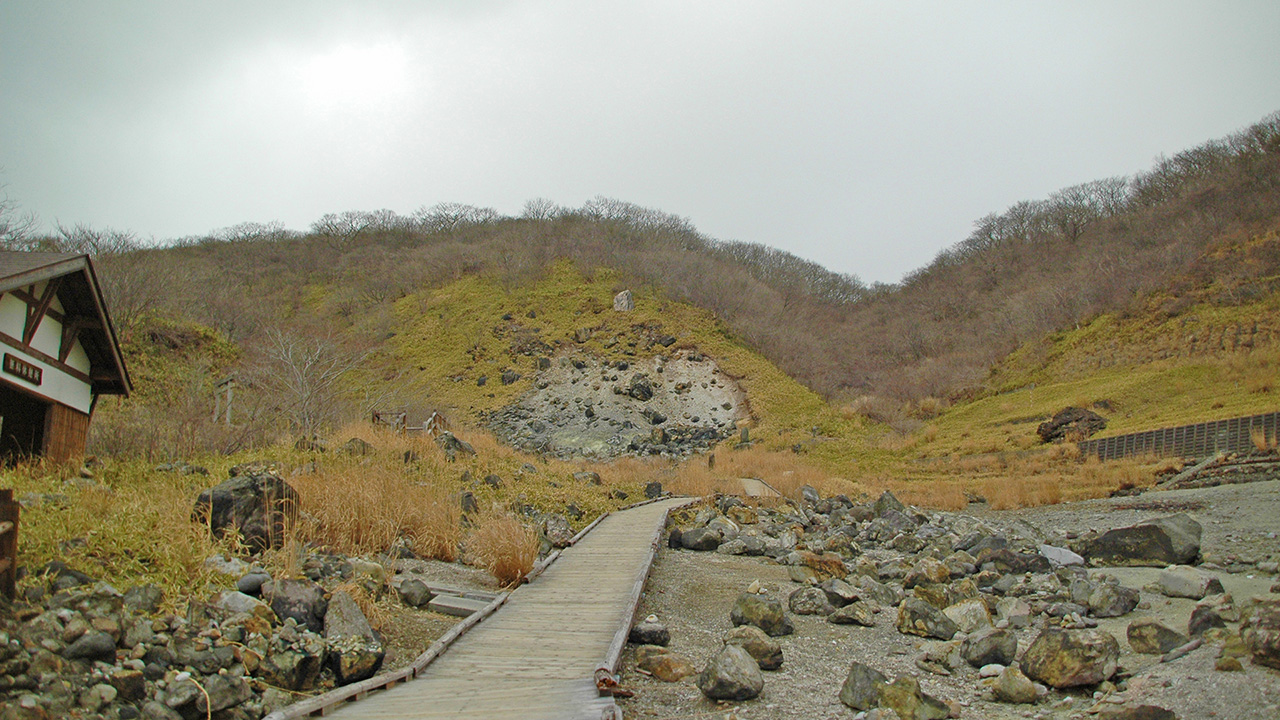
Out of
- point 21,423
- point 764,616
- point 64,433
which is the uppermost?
point 21,423

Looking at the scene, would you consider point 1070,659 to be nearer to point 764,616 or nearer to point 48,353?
point 764,616

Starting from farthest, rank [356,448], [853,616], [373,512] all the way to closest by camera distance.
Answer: [356,448] → [373,512] → [853,616]

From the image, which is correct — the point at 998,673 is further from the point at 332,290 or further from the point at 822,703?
the point at 332,290

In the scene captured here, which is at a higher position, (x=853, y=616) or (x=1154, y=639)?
(x=1154, y=639)

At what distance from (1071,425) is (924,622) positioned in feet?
80.4

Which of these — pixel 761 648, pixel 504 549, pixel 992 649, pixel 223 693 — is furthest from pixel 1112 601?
pixel 223 693

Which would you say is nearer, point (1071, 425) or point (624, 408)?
point (1071, 425)

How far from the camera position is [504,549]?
353 inches

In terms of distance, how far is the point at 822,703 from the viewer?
18.7 feet

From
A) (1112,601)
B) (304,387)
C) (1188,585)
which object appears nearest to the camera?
(1112,601)

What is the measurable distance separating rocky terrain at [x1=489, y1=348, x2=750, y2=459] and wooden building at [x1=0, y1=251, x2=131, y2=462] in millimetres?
23091

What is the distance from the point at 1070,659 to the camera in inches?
225

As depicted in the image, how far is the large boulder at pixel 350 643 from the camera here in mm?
5232

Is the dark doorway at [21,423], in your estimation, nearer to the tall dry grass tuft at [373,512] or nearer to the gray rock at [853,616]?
the tall dry grass tuft at [373,512]
